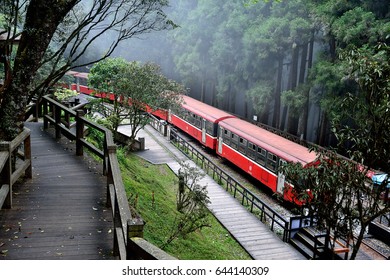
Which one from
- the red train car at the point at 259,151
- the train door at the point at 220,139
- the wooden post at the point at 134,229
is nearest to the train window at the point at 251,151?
the red train car at the point at 259,151

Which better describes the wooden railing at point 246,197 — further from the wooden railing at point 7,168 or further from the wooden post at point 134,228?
the wooden post at point 134,228

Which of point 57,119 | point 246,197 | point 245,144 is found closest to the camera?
point 57,119

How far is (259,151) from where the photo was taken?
1358cm

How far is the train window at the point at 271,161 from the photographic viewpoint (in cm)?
1262

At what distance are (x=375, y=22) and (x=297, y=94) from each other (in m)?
4.36

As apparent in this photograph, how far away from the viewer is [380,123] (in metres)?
5.27

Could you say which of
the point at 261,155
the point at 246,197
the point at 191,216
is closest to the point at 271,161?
the point at 261,155

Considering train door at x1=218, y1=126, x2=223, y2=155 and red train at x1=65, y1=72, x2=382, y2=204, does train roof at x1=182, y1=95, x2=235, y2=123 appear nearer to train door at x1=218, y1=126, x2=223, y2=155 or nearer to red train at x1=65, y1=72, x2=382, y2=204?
red train at x1=65, y1=72, x2=382, y2=204

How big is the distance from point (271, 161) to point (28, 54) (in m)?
9.04

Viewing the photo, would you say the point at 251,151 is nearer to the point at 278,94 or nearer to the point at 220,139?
the point at 220,139

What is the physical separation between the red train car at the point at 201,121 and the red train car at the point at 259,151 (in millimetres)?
458

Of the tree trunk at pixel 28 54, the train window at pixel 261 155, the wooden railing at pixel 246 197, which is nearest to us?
the tree trunk at pixel 28 54

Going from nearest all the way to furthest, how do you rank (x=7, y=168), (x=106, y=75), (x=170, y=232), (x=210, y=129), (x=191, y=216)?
(x=7, y=168), (x=170, y=232), (x=191, y=216), (x=106, y=75), (x=210, y=129)

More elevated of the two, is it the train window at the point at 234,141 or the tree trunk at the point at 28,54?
the tree trunk at the point at 28,54
